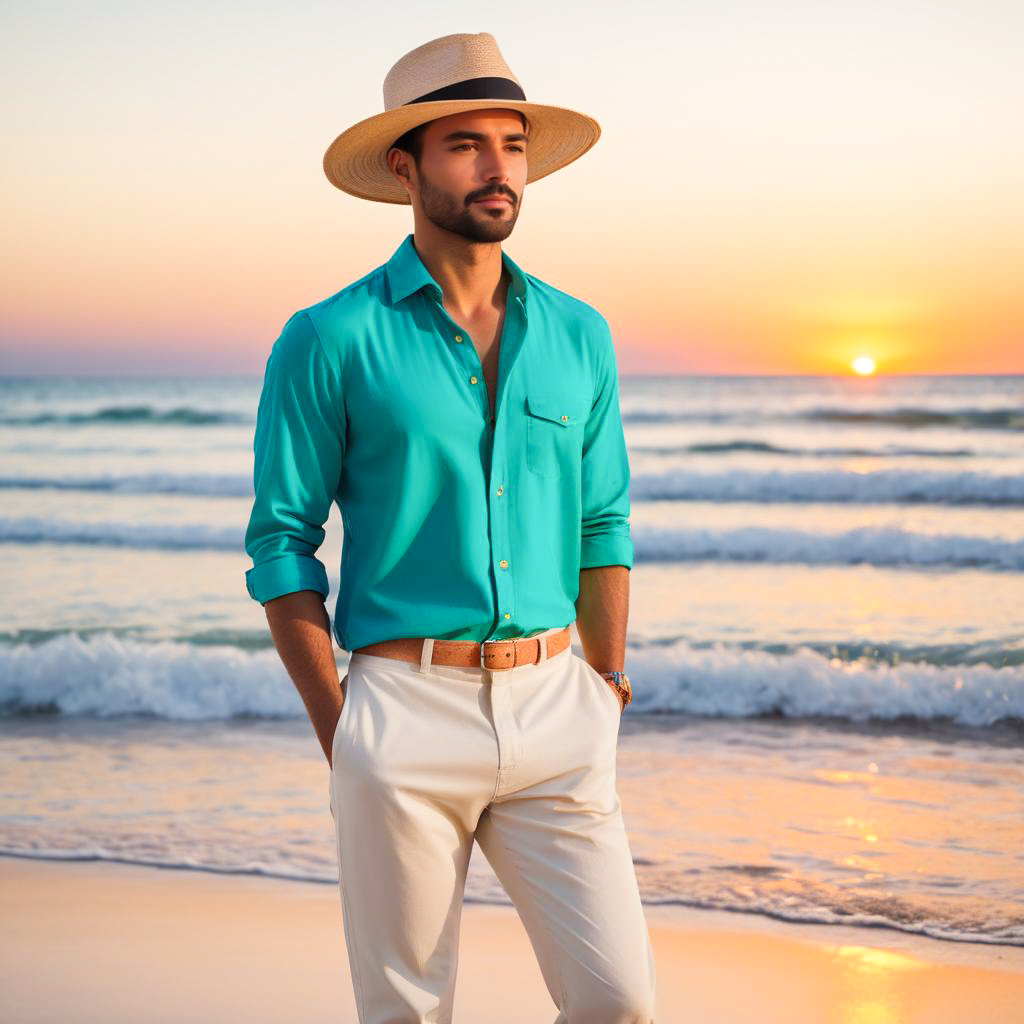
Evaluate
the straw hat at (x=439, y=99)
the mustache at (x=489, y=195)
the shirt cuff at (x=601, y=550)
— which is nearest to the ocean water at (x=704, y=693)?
the shirt cuff at (x=601, y=550)

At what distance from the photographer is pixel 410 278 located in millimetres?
2219

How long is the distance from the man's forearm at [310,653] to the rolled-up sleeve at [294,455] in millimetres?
26

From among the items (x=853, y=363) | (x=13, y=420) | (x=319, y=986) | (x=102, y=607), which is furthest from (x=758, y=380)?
(x=319, y=986)

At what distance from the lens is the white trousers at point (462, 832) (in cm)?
210

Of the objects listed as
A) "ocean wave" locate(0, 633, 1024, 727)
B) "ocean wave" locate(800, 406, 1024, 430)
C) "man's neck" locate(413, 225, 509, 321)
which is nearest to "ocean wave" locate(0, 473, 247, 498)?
"ocean wave" locate(0, 633, 1024, 727)

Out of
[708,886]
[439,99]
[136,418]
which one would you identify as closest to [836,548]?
[708,886]

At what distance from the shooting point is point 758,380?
26.1 m

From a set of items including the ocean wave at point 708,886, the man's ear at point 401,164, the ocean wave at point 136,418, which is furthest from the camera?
the ocean wave at point 136,418

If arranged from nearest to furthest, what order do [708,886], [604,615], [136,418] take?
[604,615], [708,886], [136,418]

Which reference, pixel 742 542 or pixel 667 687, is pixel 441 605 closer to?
pixel 667 687

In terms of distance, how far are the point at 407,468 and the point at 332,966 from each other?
213cm

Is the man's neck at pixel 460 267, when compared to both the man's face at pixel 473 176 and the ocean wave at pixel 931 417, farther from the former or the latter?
the ocean wave at pixel 931 417

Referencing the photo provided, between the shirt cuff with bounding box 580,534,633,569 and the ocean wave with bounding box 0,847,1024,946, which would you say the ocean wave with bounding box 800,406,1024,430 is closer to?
the ocean wave with bounding box 0,847,1024,946

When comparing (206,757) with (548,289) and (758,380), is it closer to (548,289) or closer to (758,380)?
(548,289)
